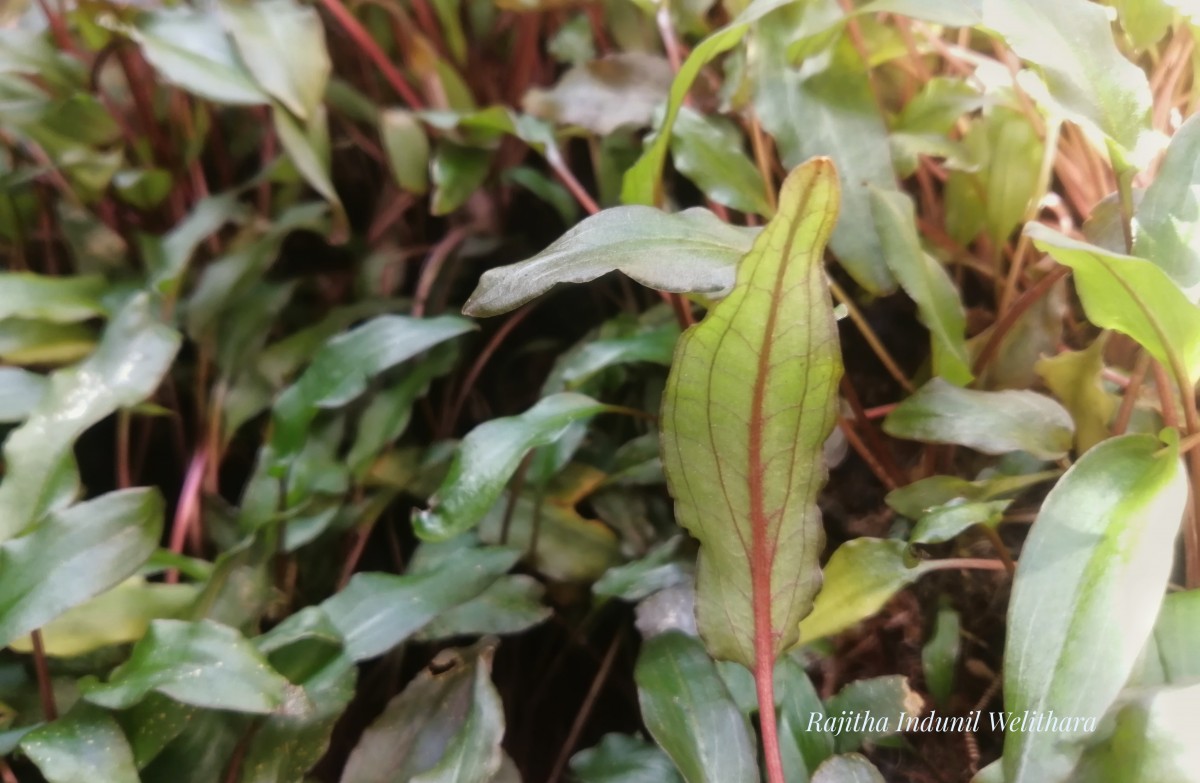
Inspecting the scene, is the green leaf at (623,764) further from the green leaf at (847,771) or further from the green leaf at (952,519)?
the green leaf at (952,519)

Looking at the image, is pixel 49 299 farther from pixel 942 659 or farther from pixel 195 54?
pixel 942 659

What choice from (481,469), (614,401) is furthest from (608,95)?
(481,469)

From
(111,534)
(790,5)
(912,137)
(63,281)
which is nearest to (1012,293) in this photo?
(912,137)

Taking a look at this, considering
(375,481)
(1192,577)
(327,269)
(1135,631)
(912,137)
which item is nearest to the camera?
(1135,631)

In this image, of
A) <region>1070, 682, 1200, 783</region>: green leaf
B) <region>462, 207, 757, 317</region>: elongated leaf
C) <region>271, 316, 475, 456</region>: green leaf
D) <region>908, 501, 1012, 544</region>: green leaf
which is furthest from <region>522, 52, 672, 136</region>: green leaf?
<region>1070, 682, 1200, 783</region>: green leaf

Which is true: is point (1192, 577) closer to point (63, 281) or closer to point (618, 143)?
point (618, 143)

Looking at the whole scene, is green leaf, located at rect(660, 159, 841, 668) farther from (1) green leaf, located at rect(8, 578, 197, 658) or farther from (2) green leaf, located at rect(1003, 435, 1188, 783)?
(1) green leaf, located at rect(8, 578, 197, 658)
